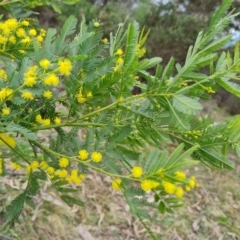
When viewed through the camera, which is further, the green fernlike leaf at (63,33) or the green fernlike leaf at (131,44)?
the green fernlike leaf at (63,33)

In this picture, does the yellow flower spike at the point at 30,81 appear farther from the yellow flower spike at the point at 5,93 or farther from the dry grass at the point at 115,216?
the dry grass at the point at 115,216

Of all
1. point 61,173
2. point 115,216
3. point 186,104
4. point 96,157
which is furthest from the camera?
point 115,216

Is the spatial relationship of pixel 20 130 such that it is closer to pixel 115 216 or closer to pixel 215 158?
pixel 215 158

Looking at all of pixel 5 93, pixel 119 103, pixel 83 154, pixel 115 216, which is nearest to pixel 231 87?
pixel 119 103

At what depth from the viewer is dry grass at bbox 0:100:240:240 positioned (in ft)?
7.79

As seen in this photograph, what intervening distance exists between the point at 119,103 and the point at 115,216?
211cm

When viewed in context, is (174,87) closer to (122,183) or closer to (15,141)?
(122,183)

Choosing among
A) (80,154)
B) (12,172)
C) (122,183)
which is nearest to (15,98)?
(80,154)

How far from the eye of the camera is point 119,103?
824 mm

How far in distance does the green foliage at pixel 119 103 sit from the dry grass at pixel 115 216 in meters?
1.16

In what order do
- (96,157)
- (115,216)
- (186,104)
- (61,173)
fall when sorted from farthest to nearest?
(115,216)
(61,173)
(96,157)
(186,104)

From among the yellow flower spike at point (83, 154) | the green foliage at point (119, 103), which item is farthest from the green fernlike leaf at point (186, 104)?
the yellow flower spike at point (83, 154)

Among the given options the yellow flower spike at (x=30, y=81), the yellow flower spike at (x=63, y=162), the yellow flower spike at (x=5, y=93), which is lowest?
the yellow flower spike at (x=63, y=162)

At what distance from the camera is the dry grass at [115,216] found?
238 cm
